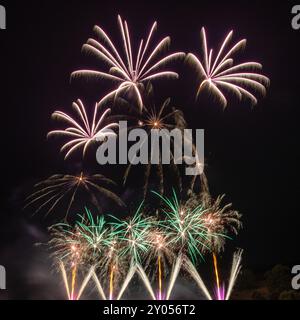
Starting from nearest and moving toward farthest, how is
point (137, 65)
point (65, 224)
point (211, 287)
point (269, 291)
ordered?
point (137, 65), point (65, 224), point (211, 287), point (269, 291)

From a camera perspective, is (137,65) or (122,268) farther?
(122,268)

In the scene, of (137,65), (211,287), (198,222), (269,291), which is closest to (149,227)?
(198,222)

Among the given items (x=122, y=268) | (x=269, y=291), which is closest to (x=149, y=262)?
(x=122, y=268)

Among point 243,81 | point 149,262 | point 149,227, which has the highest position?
point 243,81

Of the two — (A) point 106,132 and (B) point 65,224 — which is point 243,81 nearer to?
(A) point 106,132

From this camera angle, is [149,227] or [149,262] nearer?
[149,227]

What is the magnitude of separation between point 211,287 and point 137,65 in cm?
2546

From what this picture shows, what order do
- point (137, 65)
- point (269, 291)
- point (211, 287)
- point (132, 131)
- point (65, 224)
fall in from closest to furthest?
point (137, 65) → point (132, 131) → point (65, 224) → point (211, 287) → point (269, 291)

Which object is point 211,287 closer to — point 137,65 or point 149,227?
point 149,227

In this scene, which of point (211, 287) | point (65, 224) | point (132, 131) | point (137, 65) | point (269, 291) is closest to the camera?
point (137, 65)

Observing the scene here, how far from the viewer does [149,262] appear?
1268 inches

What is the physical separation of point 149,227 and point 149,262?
134 inches

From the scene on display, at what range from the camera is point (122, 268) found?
3253 centimetres
